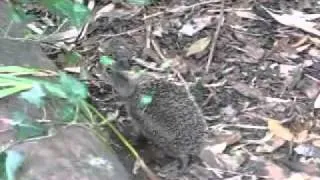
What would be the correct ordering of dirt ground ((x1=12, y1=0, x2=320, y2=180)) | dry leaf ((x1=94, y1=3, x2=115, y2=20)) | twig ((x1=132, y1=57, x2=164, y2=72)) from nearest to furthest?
1. dirt ground ((x1=12, y1=0, x2=320, y2=180))
2. twig ((x1=132, y1=57, x2=164, y2=72))
3. dry leaf ((x1=94, y1=3, x2=115, y2=20))

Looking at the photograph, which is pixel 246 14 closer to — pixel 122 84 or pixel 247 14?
pixel 247 14

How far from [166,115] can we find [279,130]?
60 centimetres

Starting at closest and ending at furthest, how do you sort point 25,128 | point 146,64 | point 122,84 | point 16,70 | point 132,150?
point 25,128 → point 16,70 → point 132,150 → point 122,84 → point 146,64

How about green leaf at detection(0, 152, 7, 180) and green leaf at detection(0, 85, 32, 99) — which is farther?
green leaf at detection(0, 85, 32, 99)

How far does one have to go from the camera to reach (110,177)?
8.67 ft

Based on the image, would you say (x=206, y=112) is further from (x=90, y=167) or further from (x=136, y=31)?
(x=90, y=167)

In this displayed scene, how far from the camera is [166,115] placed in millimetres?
3457

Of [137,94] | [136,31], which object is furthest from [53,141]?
[136,31]

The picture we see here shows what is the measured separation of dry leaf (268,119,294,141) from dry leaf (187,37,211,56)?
0.71 meters

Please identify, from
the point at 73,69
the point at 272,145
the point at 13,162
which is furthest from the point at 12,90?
the point at 272,145

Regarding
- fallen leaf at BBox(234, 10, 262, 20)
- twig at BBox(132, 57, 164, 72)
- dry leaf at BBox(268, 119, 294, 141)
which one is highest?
fallen leaf at BBox(234, 10, 262, 20)

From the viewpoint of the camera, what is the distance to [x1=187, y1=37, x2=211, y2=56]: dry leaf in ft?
14.1

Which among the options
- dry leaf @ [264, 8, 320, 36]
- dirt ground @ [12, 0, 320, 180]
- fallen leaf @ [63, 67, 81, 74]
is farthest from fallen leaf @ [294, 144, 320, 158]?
fallen leaf @ [63, 67, 81, 74]

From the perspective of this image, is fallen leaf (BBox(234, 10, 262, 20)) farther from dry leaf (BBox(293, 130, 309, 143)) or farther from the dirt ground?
dry leaf (BBox(293, 130, 309, 143))
